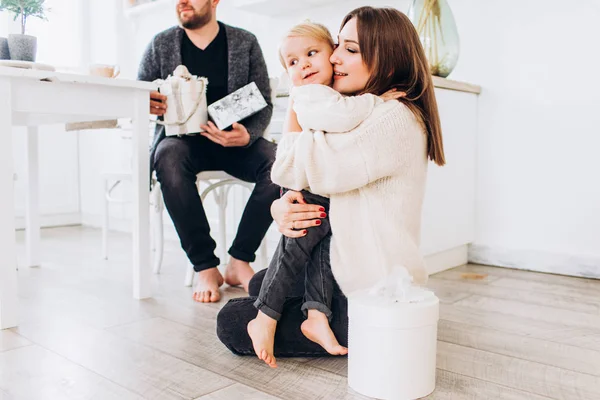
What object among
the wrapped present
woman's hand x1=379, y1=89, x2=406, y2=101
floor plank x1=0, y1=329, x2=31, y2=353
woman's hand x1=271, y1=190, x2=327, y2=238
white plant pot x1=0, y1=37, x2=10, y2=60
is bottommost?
floor plank x1=0, y1=329, x2=31, y2=353

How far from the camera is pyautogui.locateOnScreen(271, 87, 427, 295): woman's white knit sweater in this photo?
1062 millimetres

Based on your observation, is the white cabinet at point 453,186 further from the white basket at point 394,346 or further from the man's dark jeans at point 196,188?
the white basket at point 394,346

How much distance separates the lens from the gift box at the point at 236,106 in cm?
184

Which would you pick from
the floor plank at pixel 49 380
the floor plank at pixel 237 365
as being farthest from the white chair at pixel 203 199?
the floor plank at pixel 49 380

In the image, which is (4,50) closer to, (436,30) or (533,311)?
(436,30)

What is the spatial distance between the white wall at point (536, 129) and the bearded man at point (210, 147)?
36.1 inches

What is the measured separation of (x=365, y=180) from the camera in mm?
1070

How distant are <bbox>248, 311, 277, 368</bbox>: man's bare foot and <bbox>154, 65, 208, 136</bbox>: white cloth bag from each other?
827mm

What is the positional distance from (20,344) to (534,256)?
1802 mm

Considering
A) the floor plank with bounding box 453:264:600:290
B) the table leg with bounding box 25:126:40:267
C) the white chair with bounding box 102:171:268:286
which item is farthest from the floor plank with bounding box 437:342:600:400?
the table leg with bounding box 25:126:40:267

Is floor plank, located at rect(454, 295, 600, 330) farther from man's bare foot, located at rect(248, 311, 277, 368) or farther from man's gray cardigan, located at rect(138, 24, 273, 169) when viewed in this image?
man's gray cardigan, located at rect(138, 24, 273, 169)

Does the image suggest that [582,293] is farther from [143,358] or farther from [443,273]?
[143,358]

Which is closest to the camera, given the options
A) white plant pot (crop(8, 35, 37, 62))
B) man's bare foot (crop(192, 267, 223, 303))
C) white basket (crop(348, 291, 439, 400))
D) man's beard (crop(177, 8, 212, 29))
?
white basket (crop(348, 291, 439, 400))

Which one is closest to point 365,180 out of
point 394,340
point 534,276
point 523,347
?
point 394,340
